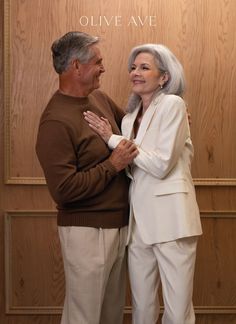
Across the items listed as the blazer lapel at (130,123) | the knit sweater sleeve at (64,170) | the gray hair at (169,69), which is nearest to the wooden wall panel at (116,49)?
the blazer lapel at (130,123)

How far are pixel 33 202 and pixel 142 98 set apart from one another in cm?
101

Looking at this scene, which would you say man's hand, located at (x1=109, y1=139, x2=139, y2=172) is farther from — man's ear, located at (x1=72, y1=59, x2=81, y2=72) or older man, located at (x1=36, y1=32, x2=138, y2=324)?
man's ear, located at (x1=72, y1=59, x2=81, y2=72)

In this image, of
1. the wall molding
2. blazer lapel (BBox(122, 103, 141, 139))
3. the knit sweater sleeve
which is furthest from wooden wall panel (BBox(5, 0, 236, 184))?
the knit sweater sleeve

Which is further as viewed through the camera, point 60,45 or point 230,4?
point 230,4

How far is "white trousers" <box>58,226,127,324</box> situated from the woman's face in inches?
24.7

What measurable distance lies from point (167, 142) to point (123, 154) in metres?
0.20

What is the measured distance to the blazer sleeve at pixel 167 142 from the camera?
104 inches

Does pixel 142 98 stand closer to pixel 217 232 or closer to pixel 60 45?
pixel 60 45

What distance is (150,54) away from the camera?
2803 millimetres

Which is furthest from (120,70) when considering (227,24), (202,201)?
(202,201)

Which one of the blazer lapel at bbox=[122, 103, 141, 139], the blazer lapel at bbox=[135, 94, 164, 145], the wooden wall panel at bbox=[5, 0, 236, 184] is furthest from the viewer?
the wooden wall panel at bbox=[5, 0, 236, 184]

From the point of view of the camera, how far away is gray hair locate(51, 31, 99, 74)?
2750mm

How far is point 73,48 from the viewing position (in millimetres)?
2748

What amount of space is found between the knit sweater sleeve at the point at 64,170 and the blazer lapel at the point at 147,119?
0.18 meters
